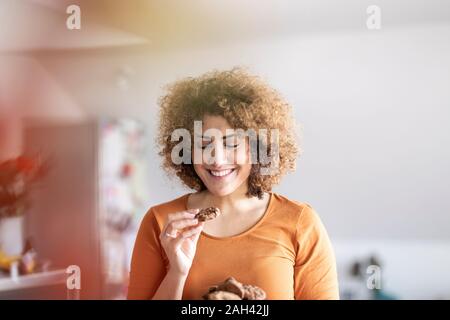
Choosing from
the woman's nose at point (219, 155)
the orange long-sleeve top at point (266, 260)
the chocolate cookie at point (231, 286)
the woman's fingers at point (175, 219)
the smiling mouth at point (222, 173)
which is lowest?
the chocolate cookie at point (231, 286)

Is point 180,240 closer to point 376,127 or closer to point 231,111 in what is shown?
point 231,111

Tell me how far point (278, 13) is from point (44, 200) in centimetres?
73

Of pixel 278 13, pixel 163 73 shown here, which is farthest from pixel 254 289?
pixel 278 13

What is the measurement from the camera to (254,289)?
1.36 metres

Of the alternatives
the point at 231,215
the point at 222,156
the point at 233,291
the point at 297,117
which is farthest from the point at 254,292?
the point at 297,117

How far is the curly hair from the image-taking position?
1.39 m

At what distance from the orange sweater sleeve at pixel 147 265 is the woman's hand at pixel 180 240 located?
23mm

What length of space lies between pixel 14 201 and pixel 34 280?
20 cm

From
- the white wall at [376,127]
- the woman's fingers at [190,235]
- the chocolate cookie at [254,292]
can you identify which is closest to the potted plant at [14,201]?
the white wall at [376,127]

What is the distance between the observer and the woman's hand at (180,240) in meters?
1.33

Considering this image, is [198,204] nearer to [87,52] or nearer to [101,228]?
[101,228]

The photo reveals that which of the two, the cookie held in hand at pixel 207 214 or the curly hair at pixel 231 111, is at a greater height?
the curly hair at pixel 231 111

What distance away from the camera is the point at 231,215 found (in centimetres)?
139

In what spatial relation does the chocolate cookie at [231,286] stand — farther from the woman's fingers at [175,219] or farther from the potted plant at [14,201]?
the potted plant at [14,201]
